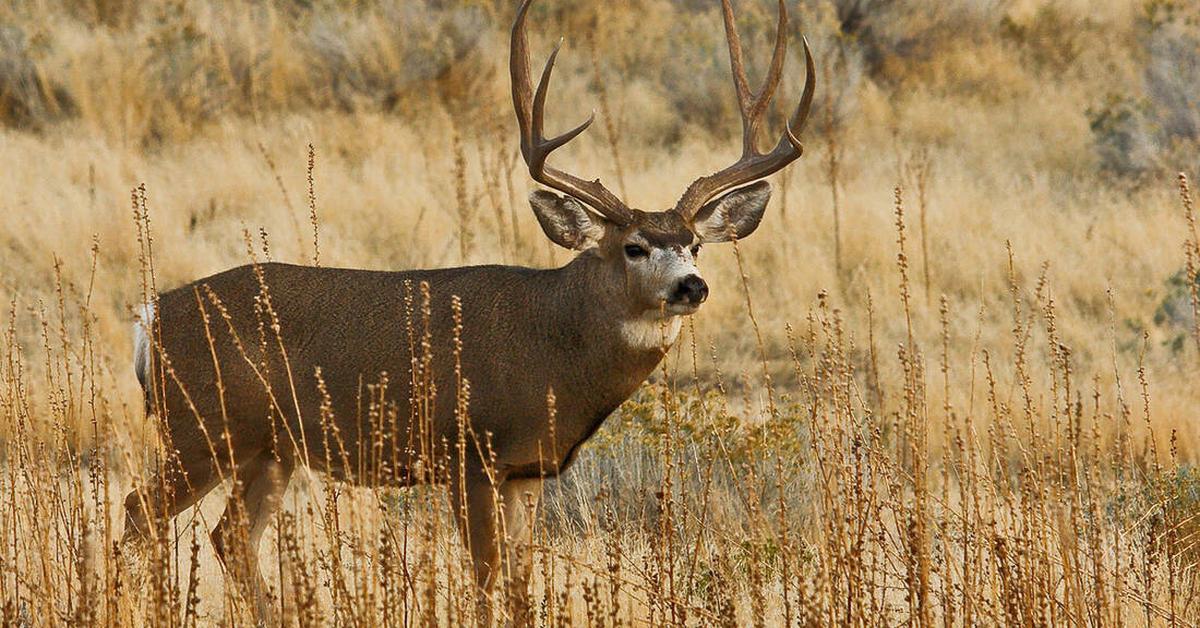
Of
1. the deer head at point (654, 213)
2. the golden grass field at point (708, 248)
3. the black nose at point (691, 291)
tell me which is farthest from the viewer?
the deer head at point (654, 213)

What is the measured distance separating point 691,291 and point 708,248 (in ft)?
20.4

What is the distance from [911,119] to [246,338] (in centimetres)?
1158

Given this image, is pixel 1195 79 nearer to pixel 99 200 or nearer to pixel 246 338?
pixel 99 200

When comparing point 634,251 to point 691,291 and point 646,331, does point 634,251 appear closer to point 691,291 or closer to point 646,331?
point 646,331

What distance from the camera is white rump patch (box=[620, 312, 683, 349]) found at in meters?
6.08

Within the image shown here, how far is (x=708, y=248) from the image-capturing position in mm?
11938

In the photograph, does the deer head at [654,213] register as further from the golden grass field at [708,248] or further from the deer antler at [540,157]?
the golden grass field at [708,248]

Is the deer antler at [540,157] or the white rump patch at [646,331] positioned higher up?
the deer antler at [540,157]

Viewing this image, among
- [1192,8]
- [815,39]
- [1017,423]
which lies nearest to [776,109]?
[815,39]

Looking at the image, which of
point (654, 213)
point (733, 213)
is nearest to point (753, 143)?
point (733, 213)

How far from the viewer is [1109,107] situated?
1509 centimetres

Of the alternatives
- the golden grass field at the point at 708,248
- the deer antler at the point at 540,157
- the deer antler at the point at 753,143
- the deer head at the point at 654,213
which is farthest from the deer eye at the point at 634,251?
the golden grass field at the point at 708,248

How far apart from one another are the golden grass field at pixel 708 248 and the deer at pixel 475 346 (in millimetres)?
287

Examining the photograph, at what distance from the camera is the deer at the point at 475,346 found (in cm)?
598
